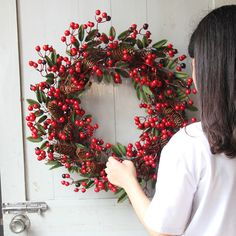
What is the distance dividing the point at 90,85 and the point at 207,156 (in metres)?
0.51

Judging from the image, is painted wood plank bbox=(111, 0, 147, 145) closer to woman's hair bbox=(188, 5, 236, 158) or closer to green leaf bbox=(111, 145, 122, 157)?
green leaf bbox=(111, 145, 122, 157)

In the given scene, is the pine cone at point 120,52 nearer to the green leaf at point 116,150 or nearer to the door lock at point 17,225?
the green leaf at point 116,150

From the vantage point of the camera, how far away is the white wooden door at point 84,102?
1.08 meters

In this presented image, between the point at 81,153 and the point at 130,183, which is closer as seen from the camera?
the point at 130,183

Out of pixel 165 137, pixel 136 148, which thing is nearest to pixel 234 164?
pixel 165 137

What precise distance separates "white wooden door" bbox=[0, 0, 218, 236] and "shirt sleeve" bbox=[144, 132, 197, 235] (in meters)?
0.46

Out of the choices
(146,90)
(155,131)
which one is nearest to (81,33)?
(146,90)

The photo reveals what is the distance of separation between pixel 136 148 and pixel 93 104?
19 cm

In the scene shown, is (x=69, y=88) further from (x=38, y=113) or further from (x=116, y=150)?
(x=116, y=150)

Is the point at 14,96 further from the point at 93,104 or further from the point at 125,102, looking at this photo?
the point at 125,102

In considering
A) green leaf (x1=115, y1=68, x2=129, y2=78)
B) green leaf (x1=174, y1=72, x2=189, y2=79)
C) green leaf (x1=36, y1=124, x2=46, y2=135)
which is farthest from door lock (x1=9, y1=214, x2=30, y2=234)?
green leaf (x1=174, y1=72, x2=189, y2=79)

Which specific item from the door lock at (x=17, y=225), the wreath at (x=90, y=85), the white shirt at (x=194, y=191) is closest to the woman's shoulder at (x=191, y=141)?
the white shirt at (x=194, y=191)

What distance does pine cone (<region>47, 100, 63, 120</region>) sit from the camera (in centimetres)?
100

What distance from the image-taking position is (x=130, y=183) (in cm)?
79
